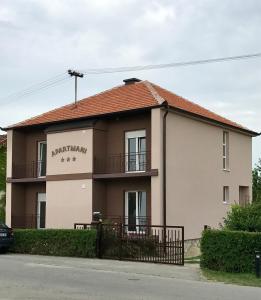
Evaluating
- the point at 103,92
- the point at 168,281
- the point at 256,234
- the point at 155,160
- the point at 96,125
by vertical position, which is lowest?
the point at 168,281

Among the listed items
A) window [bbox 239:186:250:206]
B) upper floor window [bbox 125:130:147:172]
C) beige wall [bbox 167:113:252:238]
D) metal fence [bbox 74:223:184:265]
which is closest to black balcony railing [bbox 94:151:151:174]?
upper floor window [bbox 125:130:147:172]

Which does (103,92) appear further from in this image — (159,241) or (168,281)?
(168,281)

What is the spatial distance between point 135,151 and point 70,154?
3.30m

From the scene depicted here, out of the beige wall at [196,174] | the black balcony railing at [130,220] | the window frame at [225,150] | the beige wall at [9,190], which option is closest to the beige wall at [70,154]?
the black balcony railing at [130,220]

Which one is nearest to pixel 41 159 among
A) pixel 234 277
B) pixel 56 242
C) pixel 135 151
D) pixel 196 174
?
pixel 135 151

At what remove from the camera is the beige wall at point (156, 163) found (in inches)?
923

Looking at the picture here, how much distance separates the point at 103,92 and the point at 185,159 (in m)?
6.98

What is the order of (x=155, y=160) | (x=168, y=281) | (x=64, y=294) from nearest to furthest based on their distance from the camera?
(x=64, y=294) < (x=168, y=281) < (x=155, y=160)

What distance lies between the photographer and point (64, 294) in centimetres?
1188

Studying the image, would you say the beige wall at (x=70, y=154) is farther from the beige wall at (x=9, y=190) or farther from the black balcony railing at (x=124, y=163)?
the beige wall at (x=9, y=190)

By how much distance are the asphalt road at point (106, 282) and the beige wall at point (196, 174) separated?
6.06 meters

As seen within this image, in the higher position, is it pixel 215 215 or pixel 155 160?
pixel 155 160

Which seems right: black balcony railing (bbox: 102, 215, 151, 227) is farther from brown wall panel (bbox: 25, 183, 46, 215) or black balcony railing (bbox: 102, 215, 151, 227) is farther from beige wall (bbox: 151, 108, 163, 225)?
brown wall panel (bbox: 25, 183, 46, 215)

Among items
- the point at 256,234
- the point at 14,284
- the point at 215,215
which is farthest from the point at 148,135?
the point at 14,284
